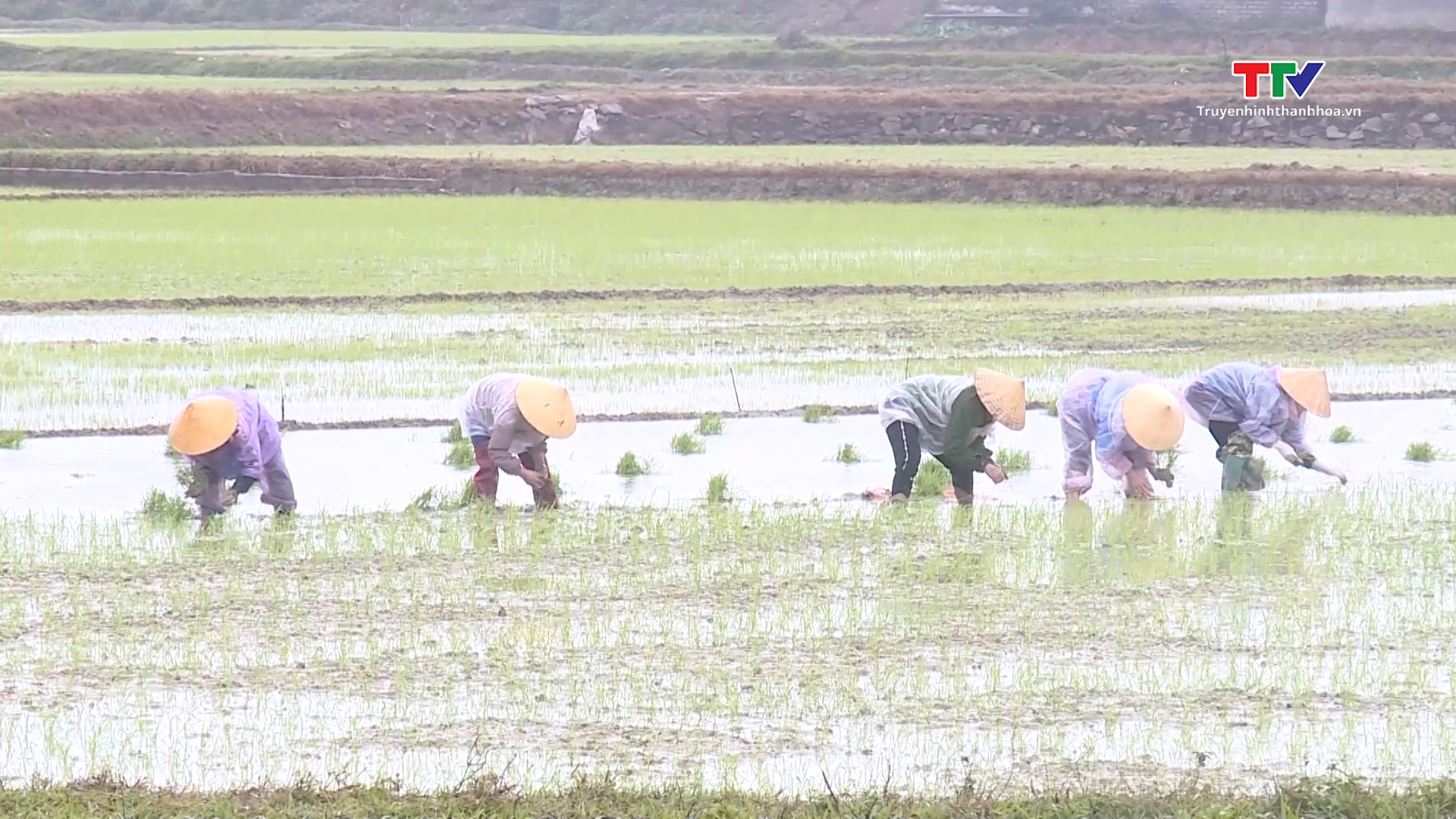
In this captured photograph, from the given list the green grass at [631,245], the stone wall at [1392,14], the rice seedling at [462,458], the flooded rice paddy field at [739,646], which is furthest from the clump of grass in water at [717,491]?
the stone wall at [1392,14]

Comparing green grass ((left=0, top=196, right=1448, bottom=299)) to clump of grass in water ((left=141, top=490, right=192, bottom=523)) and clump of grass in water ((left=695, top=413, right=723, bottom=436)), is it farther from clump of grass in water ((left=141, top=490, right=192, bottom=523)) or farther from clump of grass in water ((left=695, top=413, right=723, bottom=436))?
clump of grass in water ((left=141, top=490, right=192, bottom=523))

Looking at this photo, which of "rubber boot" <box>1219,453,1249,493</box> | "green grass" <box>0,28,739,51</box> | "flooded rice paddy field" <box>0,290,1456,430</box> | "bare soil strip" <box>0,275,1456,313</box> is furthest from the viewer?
"green grass" <box>0,28,739,51</box>

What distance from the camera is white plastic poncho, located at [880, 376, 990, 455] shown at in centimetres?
742

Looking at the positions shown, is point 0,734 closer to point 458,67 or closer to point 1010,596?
point 1010,596

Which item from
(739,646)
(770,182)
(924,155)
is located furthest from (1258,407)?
(924,155)

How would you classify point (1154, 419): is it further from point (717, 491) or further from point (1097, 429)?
point (717, 491)

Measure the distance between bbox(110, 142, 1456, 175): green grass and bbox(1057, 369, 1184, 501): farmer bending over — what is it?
1707 cm

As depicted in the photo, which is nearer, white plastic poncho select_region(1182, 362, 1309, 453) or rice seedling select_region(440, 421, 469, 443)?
white plastic poncho select_region(1182, 362, 1309, 453)

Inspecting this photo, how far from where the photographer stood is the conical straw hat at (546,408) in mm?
6977

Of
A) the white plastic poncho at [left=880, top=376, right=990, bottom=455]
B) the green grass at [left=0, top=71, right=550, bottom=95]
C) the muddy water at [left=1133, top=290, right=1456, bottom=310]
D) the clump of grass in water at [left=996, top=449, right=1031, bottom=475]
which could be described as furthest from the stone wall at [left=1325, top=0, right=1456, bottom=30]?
the white plastic poncho at [left=880, top=376, right=990, bottom=455]

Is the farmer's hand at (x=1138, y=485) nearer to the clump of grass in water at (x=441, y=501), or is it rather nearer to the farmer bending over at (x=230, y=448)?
the clump of grass in water at (x=441, y=501)

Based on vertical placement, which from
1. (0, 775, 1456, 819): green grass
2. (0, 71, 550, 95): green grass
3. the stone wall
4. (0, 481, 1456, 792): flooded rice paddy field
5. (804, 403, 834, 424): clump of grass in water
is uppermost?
the stone wall

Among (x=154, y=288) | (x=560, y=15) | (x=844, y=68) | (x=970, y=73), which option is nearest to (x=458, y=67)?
(x=844, y=68)

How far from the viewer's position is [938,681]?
5.28 m
